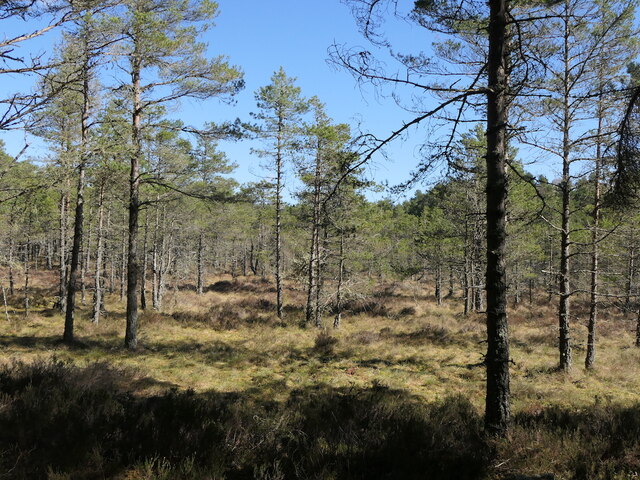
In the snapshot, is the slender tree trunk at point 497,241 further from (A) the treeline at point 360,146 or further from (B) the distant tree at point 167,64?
(B) the distant tree at point 167,64

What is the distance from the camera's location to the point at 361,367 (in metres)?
12.2

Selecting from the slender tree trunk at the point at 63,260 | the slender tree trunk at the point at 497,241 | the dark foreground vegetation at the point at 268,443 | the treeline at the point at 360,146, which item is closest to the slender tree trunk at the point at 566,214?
the treeline at the point at 360,146

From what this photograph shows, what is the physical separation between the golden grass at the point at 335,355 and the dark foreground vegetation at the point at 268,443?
83.3 inches

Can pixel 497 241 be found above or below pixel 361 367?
above

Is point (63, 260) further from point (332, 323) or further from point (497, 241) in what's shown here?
point (497, 241)

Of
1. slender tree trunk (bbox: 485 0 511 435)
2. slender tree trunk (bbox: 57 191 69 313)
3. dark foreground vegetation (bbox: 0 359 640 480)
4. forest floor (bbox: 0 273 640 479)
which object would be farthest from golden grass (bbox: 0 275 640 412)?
dark foreground vegetation (bbox: 0 359 640 480)

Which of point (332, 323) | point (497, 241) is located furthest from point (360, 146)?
point (332, 323)

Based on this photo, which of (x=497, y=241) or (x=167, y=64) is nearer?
(x=497, y=241)

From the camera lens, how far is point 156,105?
37.3 ft

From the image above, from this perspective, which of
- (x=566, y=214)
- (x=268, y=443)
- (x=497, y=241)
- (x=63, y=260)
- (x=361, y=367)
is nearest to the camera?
(x=268, y=443)

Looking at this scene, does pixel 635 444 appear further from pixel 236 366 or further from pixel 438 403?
pixel 236 366

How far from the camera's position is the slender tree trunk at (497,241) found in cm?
483

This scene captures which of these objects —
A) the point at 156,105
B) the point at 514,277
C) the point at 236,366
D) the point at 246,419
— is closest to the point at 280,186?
the point at 156,105

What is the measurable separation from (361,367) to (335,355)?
1620 mm
